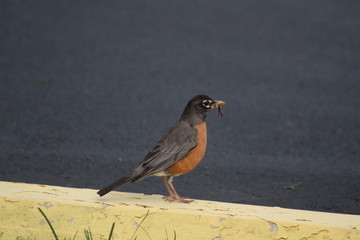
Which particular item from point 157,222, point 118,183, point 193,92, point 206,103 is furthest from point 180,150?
point 193,92

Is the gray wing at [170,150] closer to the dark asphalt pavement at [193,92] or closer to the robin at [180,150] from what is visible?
the robin at [180,150]

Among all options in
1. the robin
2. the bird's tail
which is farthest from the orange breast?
the bird's tail

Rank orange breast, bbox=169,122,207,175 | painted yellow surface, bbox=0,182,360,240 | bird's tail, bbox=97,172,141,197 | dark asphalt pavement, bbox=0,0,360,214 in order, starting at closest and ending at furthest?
painted yellow surface, bbox=0,182,360,240
bird's tail, bbox=97,172,141,197
orange breast, bbox=169,122,207,175
dark asphalt pavement, bbox=0,0,360,214

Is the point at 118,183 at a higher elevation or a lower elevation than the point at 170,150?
lower

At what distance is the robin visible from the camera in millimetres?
4082

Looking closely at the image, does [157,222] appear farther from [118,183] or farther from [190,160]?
[190,160]

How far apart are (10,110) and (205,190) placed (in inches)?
135

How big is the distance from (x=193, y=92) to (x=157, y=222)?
5746mm

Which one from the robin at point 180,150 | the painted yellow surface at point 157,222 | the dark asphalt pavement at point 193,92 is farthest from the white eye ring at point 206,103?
the dark asphalt pavement at point 193,92

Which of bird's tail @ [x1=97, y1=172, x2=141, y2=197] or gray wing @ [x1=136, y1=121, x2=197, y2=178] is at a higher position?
gray wing @ [x1=136, y1=121, x2=197, y2=178]

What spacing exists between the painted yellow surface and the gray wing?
13.8 inches

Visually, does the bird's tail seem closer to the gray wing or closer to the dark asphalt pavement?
the gray wing

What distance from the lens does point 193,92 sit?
9.29m

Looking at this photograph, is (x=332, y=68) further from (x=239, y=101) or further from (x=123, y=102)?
(x=123, y=102)
